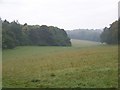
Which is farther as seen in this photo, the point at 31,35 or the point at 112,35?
the point at 31,35

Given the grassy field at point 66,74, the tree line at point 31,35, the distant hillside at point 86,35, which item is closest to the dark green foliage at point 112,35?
the tree line at point 31,35

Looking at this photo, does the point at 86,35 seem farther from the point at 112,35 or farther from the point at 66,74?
the point at 66,74

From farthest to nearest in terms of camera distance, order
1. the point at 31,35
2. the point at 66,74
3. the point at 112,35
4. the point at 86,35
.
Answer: the point at 86,35 → the point at 31,35 → the point at 112,35 → the point at 66,74

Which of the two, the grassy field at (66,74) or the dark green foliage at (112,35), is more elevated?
the dark green foliage at (112,35)

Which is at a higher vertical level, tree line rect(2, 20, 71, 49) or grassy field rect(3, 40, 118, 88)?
tree line rect(2, 20, 71, 49)

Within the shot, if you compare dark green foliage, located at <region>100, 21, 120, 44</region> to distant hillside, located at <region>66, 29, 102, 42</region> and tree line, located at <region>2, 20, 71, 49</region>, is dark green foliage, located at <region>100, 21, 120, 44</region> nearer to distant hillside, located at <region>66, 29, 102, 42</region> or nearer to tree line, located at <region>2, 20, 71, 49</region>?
tree line, located at <region>2, 20, 71, 49</region>

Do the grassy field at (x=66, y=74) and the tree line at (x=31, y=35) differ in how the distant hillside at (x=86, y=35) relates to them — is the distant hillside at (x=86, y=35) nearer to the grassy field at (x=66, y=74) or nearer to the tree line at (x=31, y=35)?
→ the tree line at (x=31, y=35)

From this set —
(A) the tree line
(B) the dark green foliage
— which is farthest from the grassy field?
(B) the dark green foliage

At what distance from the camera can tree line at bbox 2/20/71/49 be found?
80.6 m

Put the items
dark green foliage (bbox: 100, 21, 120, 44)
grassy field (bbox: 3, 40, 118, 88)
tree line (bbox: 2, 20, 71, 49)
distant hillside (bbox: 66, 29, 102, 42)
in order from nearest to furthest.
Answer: grassy field (bbox: 3, 40, 118, 88)
tree line (bbox: 2, 20, 71, 49)
dark green foliage (bbox: 100, 21, 120, 44)
distant hillside (bbox: 66, 29, 102, 42)

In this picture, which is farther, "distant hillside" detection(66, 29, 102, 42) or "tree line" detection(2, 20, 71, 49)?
"distant hillside" detection(66, 29, 102, 42)

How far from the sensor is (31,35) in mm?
98812

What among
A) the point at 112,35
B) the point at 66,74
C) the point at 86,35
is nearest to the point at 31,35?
the point at 112,35

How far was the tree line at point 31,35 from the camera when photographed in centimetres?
8059
